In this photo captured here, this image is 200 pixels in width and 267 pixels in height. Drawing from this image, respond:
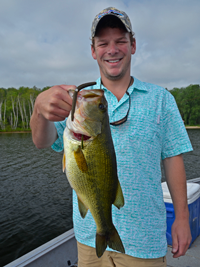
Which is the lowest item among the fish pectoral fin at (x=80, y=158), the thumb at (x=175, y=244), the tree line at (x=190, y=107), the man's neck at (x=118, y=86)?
the thumb at (x=175, y=244)

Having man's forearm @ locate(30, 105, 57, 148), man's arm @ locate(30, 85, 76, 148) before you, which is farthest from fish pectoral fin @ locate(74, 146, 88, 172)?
man's forearm @ locate(30, 105, 57, 148)

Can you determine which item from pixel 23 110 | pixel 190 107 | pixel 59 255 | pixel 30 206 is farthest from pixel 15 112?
pixel 59 255

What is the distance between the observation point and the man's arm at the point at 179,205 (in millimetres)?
1846

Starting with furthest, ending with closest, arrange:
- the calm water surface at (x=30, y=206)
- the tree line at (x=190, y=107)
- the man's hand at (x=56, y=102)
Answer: the tree line at (x=190, y=107) → the calm water surface at (x=30, y=206) → the man's hand at (x=56, y=102)

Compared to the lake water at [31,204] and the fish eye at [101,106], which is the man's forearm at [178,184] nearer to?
the fish eye at [101,106]

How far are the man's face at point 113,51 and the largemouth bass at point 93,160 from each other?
619 millimetres

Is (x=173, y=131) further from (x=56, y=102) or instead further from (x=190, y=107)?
(x=190, y=107)

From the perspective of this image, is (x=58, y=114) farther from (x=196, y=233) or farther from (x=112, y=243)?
(x=196, y=233)

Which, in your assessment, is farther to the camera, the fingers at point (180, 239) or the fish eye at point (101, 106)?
the fingers at point (180, 239)

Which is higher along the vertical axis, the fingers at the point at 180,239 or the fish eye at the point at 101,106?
the fish eye at the point at 101,106

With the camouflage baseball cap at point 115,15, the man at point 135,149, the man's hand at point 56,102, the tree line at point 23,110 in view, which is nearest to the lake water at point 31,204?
the man at point 135,149

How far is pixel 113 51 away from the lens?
6.29 feet

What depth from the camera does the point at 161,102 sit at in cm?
195

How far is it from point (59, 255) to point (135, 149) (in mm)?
3045
